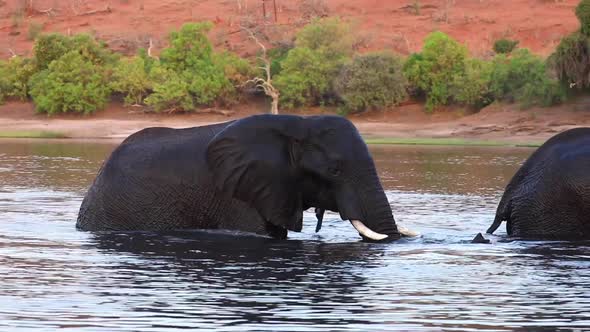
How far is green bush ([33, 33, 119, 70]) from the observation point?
53.3 metres

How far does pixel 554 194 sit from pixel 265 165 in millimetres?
3089

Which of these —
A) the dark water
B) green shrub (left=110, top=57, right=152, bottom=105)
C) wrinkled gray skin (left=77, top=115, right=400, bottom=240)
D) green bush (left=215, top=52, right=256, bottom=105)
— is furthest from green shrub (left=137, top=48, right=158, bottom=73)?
wrinkled gray skin (left=77, top=115, right=400, bottom=240)

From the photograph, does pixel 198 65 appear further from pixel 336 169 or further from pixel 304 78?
pixel 336 169

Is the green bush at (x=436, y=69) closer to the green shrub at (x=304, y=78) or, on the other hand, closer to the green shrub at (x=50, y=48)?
the green shrub at (x=304, y=78)

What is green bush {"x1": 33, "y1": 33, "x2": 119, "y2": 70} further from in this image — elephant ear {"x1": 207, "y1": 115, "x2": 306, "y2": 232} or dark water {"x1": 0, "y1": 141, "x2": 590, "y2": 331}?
elephant ear {"x1": 207, "y1": 115, "x2": 306, "y2": 232}

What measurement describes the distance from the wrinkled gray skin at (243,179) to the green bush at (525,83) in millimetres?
27926

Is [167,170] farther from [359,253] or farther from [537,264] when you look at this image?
[537,264]

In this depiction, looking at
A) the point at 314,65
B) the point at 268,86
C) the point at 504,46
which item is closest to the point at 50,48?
the point at 268,86

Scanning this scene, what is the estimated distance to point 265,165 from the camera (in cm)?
1352

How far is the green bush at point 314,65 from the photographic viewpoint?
48312mm

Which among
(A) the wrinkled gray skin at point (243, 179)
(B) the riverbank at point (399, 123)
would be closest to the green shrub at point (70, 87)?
(B) the riverbank at point (399, 123)

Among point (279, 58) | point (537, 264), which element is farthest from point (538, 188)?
point (279, 58)

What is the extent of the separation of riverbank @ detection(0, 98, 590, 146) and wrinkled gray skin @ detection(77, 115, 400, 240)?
2423 centimetres

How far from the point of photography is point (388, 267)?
12305 mm
